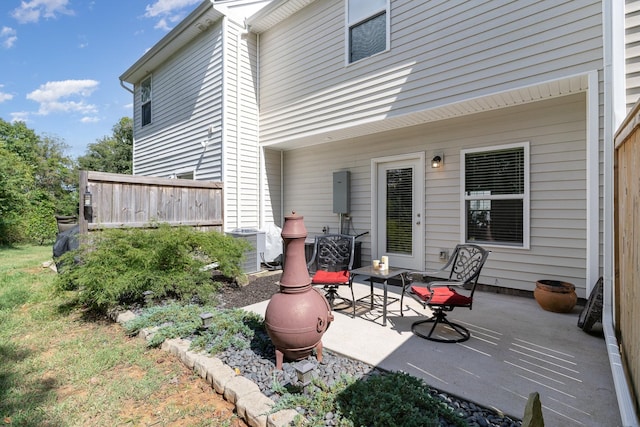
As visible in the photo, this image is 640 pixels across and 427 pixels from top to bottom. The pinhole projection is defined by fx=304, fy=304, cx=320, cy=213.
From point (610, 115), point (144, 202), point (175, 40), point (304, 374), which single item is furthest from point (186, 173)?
point (610, 115)

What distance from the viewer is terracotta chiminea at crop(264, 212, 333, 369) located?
2.19 meters

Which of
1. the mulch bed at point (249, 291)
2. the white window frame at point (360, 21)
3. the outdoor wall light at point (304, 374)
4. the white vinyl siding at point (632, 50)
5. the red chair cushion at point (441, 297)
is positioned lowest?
the mulch bed at point (249, 291)

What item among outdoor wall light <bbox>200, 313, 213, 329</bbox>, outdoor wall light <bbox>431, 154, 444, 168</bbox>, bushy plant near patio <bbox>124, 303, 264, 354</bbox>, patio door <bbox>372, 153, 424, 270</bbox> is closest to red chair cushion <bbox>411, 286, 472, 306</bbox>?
bushy plant near patio <bbox>124, 303, 264, 354</bbox>

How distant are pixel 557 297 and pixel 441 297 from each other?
1737 millimetres

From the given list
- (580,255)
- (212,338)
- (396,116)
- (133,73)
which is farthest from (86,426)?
(133,73)

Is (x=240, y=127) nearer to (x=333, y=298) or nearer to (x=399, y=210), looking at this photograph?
(x=399, y=210)

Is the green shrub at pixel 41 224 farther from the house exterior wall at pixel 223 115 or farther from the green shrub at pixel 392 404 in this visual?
the green shrub at pixel 392 404

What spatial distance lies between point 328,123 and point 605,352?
15.3ft

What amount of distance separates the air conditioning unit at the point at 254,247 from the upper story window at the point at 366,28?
3.65 m

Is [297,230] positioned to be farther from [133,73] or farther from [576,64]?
[133,73]

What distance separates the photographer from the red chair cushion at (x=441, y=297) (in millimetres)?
2881

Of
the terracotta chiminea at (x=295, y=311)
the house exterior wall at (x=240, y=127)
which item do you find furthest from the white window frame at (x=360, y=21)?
the terracotta chiminea at (x=295, y=311)

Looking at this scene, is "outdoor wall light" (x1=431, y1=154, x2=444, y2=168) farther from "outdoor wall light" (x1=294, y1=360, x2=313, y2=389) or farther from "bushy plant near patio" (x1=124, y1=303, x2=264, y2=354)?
"outdoor wall light" (x1=294, y1=360, x2=313, y2=389)

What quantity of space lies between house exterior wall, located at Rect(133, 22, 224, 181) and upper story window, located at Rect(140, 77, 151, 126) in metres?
0.22
